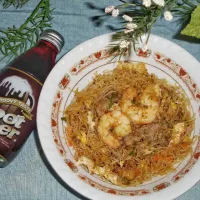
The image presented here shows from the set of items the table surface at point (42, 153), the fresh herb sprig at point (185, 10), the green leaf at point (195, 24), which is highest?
the green leaf at point (195, 24)

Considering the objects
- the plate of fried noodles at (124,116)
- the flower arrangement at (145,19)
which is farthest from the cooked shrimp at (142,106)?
the flower arrangement at (145,19)

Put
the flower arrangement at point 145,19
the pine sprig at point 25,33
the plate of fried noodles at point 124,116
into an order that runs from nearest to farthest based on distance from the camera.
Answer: the flower arrangement at point 145,19 → the plate of fried noodles at point 124,116 → the pine sprig at point 25,33

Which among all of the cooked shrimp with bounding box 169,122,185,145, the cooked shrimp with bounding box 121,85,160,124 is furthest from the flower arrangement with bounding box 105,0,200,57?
the cooked shrimp with bounding box 169,122,185,145

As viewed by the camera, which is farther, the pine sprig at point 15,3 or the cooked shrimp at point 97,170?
the pine sprig at point 15,3

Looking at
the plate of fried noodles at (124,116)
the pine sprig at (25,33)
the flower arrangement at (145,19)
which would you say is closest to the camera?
the flower arrangement at (145,19)

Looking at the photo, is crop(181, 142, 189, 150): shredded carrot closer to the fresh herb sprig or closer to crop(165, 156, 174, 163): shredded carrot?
crop(165, 156, 174, 163): shredded carrot

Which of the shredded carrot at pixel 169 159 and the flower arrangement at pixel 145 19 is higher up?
the flower arrangement at pixel 145 19

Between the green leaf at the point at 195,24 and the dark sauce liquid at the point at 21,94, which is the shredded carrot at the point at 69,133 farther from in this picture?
the green leaf at the point at 195,24

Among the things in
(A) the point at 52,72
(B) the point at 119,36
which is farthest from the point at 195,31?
(A) the point at 52,72
